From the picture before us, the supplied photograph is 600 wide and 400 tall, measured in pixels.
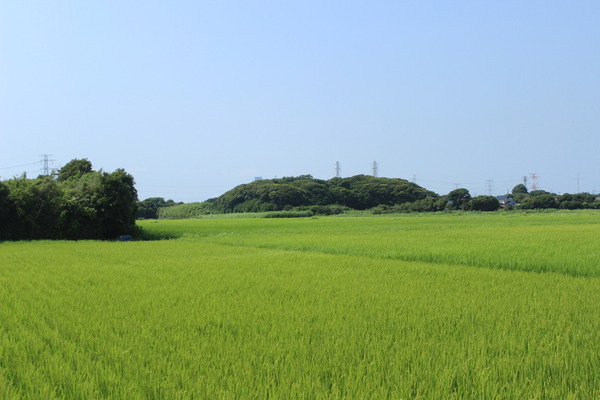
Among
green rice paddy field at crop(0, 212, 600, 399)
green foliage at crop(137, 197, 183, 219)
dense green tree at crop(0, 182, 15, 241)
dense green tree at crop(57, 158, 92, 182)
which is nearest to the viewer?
green rice paddy field at crop(0, 212, 600, 399)

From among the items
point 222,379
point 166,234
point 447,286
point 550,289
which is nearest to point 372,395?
point 222,379

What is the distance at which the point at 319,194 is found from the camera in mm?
91312

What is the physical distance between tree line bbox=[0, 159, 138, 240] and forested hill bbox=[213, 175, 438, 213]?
5310 cm

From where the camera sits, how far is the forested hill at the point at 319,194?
8288 centimetres

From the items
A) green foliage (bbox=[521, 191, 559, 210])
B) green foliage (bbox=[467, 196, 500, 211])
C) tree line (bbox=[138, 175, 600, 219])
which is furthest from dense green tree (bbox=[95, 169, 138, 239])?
green foliage (bbox=[521, 191, 559, 210])

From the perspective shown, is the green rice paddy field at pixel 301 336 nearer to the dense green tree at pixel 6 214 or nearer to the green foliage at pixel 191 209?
the dense green tree at pixel 6 214

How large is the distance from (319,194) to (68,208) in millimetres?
68314

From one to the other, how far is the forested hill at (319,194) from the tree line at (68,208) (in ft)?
174

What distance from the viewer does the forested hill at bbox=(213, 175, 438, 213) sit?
82.9 meters

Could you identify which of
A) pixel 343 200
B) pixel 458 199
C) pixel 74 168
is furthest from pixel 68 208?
pixel 343 200

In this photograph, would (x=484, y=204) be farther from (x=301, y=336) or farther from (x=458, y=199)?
(x=301, y=336)

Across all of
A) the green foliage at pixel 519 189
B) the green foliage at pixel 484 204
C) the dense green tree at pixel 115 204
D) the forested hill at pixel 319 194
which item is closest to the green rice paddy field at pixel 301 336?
the dense green tree at pixel 115 204

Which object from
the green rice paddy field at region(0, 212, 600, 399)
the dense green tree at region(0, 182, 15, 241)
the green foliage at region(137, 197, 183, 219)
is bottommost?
the green rice paddy field at region(0, 212, 600, 399)

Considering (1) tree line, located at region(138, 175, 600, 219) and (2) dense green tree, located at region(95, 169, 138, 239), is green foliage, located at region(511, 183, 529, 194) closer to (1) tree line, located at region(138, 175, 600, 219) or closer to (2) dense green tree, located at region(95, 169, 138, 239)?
(1) tree line, located at region(138, 175, 600, 219)
